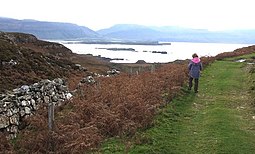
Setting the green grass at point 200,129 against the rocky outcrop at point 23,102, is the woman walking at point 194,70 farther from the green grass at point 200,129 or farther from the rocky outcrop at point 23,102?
the rocky outcrop at point 23,102

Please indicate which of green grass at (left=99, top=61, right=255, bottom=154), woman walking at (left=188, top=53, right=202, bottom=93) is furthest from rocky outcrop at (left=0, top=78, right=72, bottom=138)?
woman walking at (left=188, top=53, right=202, bottom=93)

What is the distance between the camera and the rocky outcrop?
1673 cm

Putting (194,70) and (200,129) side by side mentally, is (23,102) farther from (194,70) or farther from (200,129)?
(194,70)

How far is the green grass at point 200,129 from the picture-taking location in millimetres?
13344

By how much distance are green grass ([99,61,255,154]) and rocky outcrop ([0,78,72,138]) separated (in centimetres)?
497

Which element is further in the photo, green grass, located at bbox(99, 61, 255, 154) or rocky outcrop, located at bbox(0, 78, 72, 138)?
rocky outcrop, located at bbox(0, 78, 72, 138)

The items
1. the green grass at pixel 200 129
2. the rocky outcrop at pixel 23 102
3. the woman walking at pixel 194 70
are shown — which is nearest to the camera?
the green grass at pixel 200 129

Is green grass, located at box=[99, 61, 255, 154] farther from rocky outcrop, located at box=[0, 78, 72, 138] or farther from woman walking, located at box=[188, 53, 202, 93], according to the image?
rocky outcrop, located at box=[0, 78, 72, 138]

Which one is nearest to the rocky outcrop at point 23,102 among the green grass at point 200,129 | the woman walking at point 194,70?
the green grass at point 200,129

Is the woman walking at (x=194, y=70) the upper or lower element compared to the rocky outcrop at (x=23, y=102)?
upper

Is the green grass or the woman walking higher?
the woman walking

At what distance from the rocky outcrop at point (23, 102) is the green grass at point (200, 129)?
497 centimetres

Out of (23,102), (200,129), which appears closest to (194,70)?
(200,129)

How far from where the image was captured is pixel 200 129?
15742mm
